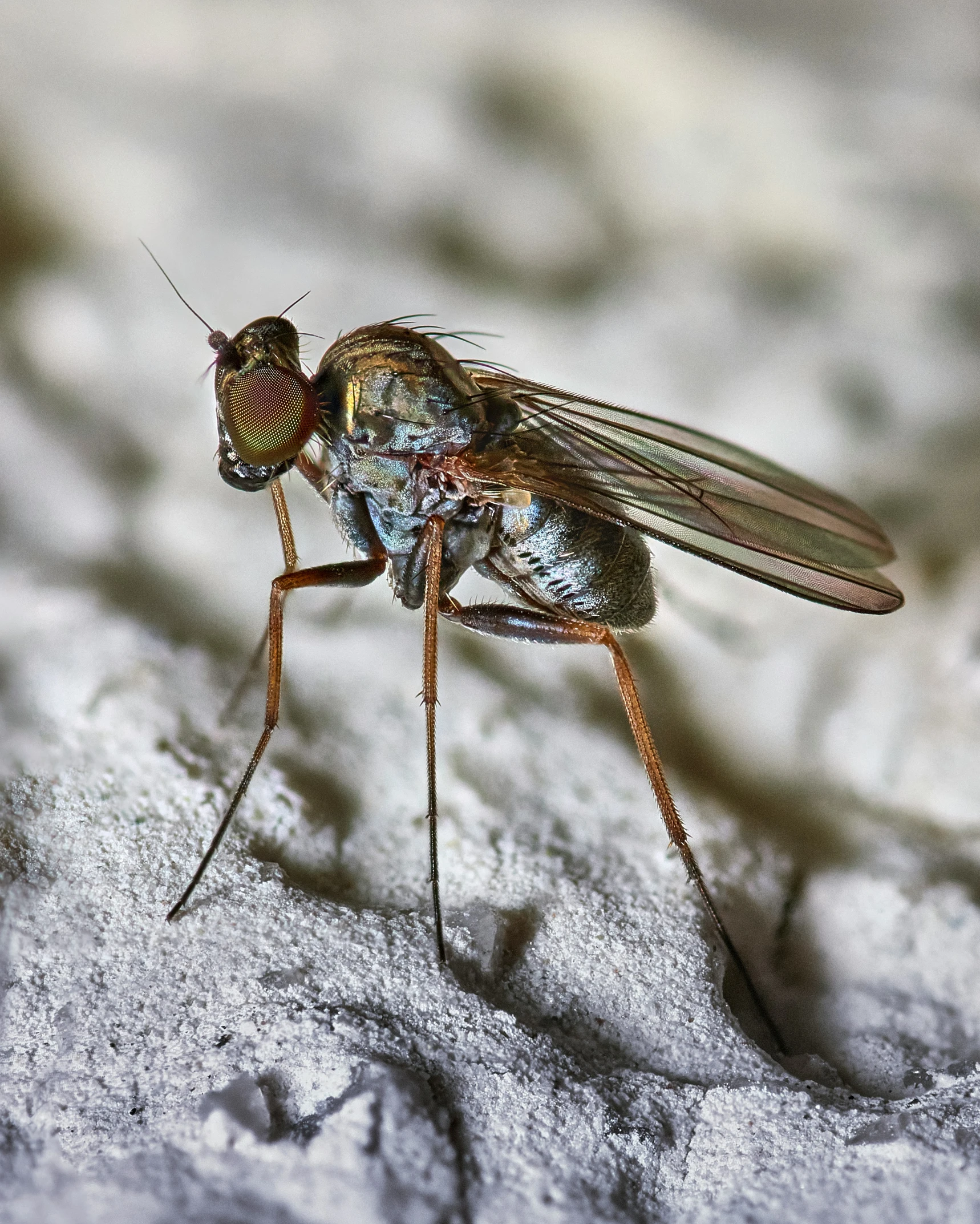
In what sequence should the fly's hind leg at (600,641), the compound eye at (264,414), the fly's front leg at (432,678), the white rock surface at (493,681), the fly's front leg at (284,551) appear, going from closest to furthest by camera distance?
1. the white rock surface at (493,681)
2. the fly's front leg at (432,678)
3. the fly's hind leg at (600,641)
4. the compound eye at (264,414)
5. the fly's front leg at (284,551)

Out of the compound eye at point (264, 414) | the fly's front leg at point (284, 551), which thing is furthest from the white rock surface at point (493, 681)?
the compound eye at point (264, 414)

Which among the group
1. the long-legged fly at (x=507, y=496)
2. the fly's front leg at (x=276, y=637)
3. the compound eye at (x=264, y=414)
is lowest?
the fly's front leg at (x=276, y=637)

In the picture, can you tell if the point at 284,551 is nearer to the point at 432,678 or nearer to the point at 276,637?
the point at 276,637

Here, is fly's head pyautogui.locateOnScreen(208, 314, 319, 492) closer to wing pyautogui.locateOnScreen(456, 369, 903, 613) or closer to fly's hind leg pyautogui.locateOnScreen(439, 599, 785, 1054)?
wing pyautogui.locateOnScreen(456, 369, 903, 613)

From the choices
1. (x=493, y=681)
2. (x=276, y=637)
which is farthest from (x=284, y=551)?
(x=493, y=681)

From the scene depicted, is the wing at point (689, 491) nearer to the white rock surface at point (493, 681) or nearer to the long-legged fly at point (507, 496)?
the long-legged fly at point (507, 496)

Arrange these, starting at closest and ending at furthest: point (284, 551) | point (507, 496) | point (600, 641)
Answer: point (600, 641), point (507, 496), point (284, 551)
